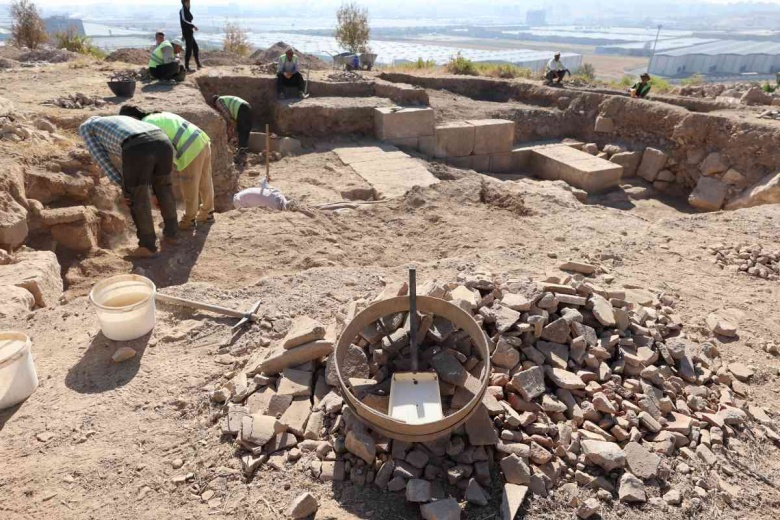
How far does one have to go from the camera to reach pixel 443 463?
2344 mm

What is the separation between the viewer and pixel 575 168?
9.32 metres

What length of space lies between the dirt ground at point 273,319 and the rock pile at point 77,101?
0.30 m

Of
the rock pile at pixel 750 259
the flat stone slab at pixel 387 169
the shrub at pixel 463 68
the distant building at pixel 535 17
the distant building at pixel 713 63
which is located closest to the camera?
the rock pile at pixel 750 259

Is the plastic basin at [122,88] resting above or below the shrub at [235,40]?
below

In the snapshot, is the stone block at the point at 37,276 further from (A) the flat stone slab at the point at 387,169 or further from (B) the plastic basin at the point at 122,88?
(B) the plastic basin at the point at 122,88

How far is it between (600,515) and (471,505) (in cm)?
59

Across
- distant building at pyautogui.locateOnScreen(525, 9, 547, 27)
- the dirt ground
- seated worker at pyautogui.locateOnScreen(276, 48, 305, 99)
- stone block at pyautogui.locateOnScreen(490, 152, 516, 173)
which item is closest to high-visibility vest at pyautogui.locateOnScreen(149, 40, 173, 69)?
the dirt ground

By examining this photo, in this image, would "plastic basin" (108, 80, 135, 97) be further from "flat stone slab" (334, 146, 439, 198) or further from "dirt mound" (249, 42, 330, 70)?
"dirt mound" (249, 42, 330, 70)

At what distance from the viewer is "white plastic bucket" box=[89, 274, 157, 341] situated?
119 inches

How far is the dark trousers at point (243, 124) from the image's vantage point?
8102 mm

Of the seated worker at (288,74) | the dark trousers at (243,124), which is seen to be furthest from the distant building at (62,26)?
the dark trousers at (243,124)

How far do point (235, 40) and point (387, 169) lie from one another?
571 inches

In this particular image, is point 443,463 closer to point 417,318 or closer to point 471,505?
point 471,505

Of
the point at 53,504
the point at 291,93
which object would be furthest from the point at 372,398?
the point at 291,93
